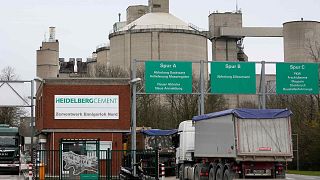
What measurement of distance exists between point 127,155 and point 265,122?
9.57 meters

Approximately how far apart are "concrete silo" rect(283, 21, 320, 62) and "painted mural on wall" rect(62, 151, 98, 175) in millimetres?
56276

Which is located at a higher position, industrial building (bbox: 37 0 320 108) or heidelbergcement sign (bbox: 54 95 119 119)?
industrial building (bbox: 37 0 320 108)

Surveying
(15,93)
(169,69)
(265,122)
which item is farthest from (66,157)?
(15,93)

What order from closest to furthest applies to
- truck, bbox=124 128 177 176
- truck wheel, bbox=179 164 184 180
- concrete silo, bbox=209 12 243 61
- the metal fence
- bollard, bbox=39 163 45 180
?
the metal fence, bollard, bbox=39 163 45 180, truck wheel, bbox=179 164 184 180, truck, bbox=124 128 177 176, concrete silo, bbox=209 12 243 61

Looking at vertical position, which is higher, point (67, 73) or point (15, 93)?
point (67, 73)

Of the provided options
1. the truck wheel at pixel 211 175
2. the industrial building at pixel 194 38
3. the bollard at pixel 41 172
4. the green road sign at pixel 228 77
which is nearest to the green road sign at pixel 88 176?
the bollard at pixel 41 172

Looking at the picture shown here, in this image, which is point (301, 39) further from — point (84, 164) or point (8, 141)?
point (84, 164)

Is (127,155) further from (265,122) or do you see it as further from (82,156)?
(265,122)

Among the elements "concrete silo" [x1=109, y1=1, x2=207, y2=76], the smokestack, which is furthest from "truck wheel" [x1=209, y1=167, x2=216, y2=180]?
the smokestack

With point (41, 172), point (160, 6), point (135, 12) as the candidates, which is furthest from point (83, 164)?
point (135, 12)

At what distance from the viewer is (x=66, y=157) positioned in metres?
31.5

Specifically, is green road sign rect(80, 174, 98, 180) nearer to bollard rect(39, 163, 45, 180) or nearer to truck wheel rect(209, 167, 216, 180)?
bollard rect(39, 163, 45, 180)

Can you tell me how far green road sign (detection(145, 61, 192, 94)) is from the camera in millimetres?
44562

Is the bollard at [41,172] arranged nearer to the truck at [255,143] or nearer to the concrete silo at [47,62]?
the truck at [255,143]
